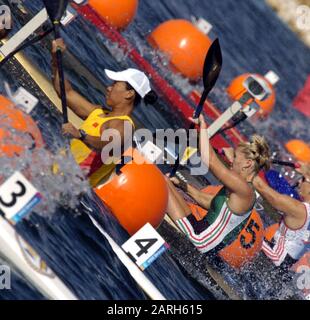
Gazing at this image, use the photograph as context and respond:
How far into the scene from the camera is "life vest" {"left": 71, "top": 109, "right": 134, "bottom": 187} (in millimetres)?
8984

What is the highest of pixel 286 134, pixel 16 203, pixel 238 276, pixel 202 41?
pixel 16 203

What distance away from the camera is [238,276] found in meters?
10.4

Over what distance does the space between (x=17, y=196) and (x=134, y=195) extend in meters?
2.04

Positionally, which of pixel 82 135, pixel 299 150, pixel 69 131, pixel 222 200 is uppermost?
pixel 69 131

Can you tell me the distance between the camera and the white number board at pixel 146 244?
8570mm

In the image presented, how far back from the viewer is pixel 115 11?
15.6 metres

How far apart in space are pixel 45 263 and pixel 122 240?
1.69 meters

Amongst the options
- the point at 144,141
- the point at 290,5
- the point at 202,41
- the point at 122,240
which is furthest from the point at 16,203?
the point at 290,5

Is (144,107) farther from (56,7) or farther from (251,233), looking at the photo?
(56,7)

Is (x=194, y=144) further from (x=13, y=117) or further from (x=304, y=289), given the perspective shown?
(x=13, y=117)

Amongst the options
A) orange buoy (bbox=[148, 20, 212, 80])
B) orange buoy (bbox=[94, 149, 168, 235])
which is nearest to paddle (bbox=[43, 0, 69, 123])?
orange buoy (bbox=[94, 149, 168, 235])

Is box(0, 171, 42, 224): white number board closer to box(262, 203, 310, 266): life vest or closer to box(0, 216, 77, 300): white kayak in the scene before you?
box(0, 216, 77, 300): white kayak

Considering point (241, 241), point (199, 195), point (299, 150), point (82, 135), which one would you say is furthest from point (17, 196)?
point (299, 150)
